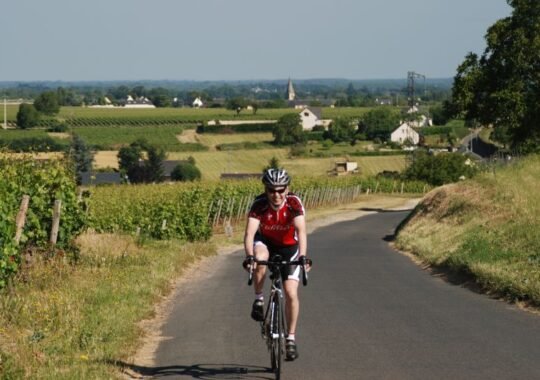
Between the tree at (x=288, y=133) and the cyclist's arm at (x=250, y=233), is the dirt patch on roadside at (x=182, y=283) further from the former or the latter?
the tree at (x=288, y=133)

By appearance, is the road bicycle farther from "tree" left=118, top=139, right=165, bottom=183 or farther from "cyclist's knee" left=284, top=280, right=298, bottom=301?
"tree" left=118, top=139, right=165, bottom=183

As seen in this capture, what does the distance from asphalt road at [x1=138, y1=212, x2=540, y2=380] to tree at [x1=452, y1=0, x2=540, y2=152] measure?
87.2 ft

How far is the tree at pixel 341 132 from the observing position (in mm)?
137875

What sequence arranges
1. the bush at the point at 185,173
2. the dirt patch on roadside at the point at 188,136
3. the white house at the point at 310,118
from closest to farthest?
the bush at the point at 185,173 → the dirt patch on roadside at the point at 188,136 → the white house at the point at 310,118

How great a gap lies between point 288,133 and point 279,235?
122979mm

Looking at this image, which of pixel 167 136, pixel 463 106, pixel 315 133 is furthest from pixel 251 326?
pixel 315 133

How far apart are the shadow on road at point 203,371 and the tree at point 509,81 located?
36378 millimetres

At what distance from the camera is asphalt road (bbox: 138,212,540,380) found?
10.1m

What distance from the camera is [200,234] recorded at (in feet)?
110

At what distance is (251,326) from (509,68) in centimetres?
3538

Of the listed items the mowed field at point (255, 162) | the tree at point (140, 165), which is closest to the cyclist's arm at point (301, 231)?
the tree at point (140, 165)

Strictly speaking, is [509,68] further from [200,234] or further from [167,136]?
[167,136]

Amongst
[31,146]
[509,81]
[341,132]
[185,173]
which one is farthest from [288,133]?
[31,146]

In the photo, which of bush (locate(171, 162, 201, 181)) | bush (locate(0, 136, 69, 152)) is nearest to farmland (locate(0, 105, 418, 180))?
bush (locate(171, 162, 201, 181))
